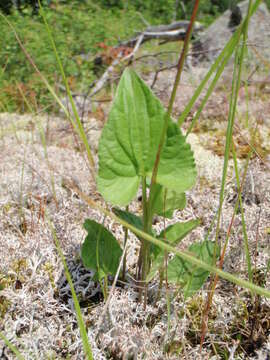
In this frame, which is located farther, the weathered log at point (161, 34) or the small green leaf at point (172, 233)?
the weathered log at point (161, 34)

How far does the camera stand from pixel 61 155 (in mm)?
1485

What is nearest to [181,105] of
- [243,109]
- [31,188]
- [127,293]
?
[243,109]

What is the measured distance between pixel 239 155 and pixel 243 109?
0.66 meters

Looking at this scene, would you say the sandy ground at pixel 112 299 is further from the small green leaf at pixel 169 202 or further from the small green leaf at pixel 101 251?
the small green leaf at pixel 169 202

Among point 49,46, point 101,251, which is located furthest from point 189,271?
point 49,46

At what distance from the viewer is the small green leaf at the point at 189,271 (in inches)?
26.6

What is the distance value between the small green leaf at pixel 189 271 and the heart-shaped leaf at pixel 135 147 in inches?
7.3

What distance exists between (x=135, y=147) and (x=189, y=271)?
27 cm

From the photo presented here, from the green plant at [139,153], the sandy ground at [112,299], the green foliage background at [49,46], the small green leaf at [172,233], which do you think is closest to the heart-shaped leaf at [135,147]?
the green plant at [139,153]

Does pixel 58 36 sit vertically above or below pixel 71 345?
above

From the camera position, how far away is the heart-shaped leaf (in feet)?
1.94

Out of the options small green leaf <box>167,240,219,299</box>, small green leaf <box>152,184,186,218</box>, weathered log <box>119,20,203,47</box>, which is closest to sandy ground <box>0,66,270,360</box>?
small green leaf <box>167,240,219,299</box>

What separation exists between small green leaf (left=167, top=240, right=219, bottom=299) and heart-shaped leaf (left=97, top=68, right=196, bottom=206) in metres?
Answer: 0.18

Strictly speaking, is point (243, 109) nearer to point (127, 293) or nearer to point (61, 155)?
point (61, 155)
